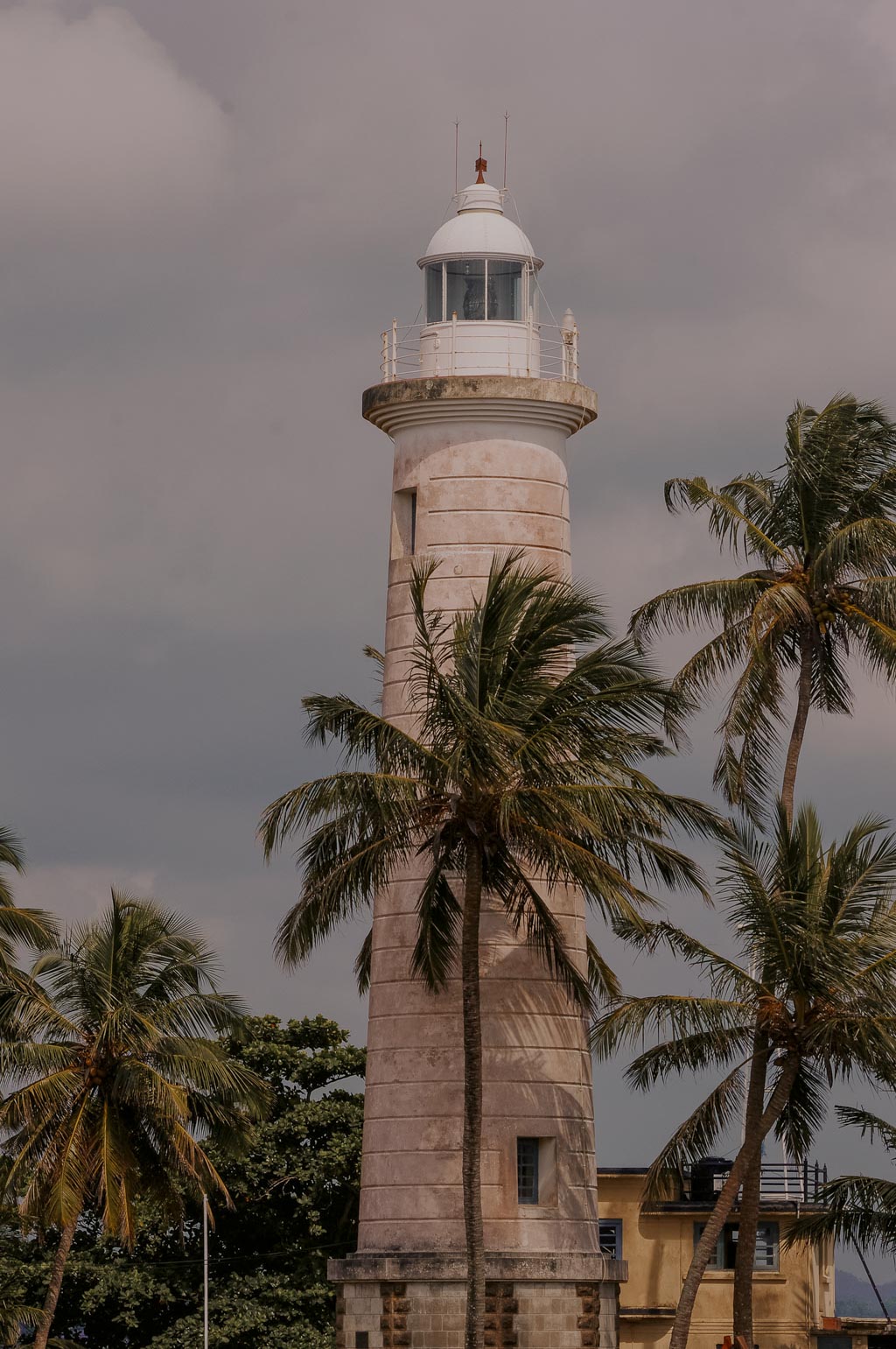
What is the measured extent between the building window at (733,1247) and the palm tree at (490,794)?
895 inches

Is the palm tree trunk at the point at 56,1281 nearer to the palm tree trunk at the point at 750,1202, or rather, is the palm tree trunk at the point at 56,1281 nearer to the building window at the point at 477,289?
the palm tree trunk at the point at 750,1202

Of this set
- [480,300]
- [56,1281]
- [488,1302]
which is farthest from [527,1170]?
[480,300]

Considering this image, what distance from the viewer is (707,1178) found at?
60.3 m

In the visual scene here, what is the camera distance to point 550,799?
36.8 m

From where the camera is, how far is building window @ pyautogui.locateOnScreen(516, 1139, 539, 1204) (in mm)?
39938

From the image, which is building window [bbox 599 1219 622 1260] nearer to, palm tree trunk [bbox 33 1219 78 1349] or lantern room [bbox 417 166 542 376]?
palm tree trunk [bbox 33 1219 78 1349]

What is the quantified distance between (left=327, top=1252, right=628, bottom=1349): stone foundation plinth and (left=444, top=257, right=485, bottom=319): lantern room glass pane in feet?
51.0

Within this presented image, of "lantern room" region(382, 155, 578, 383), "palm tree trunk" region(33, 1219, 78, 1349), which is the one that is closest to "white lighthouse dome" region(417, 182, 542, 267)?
"lantern room" region(382, 155, 578, 383)

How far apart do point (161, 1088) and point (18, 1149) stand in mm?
2789

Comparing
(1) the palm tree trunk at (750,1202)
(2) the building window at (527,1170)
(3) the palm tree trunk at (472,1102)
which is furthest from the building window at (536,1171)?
(1) the palm tree trunk at (750,1202)

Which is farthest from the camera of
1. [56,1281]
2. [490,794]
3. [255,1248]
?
[255,1248]

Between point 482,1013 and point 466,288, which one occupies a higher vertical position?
point 466,288

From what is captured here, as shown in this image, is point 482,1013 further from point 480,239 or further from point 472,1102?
point 480,239

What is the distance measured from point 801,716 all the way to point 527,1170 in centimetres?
854
